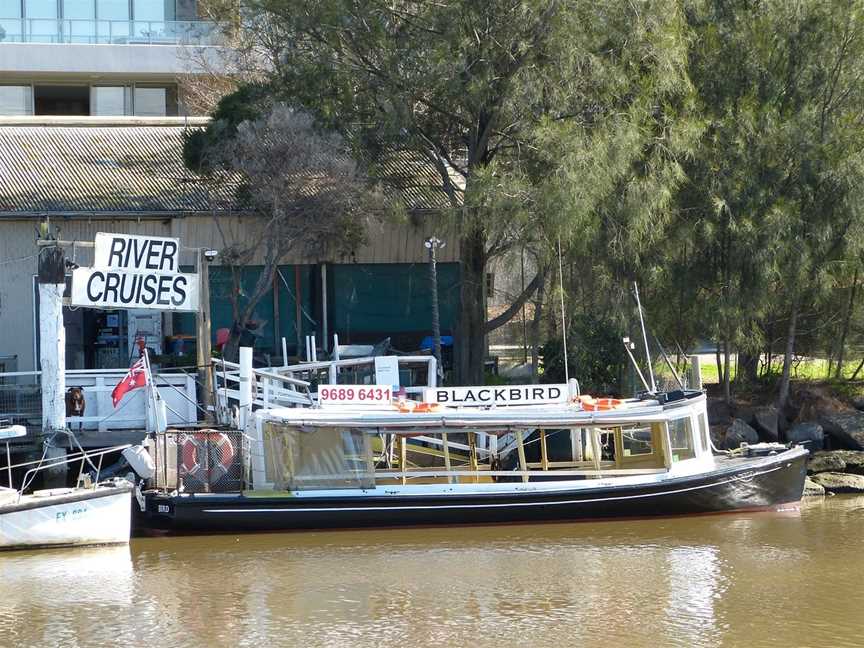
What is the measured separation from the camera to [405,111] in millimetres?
25438

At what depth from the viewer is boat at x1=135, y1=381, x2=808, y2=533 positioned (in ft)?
63.8

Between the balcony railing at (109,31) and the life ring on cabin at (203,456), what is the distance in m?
24.6

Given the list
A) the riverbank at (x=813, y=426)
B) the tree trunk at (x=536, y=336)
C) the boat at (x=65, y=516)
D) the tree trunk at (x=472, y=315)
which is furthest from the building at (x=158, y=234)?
the boat at (x=65, y=516)

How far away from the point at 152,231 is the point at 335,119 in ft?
18.7

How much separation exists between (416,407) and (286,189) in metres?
8.11

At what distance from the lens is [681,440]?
2067 cm

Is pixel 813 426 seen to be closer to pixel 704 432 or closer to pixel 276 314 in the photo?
pixel 704 432

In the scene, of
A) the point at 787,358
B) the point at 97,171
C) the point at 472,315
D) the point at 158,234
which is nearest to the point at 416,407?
the point at 472,315

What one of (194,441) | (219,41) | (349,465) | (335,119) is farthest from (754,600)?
(219,41)

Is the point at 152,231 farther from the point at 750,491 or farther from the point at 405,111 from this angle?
the point at 750,491

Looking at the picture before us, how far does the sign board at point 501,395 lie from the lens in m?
20.1

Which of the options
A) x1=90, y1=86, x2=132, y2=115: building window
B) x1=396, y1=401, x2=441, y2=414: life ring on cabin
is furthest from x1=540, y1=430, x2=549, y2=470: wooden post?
x1=90, y1=86, x2=132, y2=115: building window

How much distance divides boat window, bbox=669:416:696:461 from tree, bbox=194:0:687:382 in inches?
206

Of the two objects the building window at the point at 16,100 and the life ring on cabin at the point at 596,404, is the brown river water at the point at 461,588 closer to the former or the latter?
the life ring on cabin at the point at 596,404
